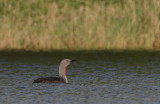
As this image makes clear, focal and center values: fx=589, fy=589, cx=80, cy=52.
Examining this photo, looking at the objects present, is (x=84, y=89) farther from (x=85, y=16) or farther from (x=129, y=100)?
(x=85, y=16)

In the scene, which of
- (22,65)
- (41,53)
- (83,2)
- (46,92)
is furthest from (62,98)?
(83,2)

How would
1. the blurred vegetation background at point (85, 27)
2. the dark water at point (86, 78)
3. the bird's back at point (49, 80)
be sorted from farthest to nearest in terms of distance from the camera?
the blurred vegetation background at point (85, 27) → the bird's back at point (49, 80) → the dark water at point (86, 78)

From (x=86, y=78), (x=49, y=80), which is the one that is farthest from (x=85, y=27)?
(x=49, y=80)

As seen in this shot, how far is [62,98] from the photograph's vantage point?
15.4m

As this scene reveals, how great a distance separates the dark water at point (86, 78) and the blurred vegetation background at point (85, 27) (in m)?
1.03

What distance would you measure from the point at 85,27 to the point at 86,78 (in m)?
9.41

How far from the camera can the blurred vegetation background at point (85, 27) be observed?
2875 centimetres

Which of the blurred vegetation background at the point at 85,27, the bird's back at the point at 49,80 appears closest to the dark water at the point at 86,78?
the bird's back at the point at 49,80

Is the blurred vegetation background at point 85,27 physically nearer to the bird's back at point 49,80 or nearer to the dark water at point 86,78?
the dark water at point 86,78

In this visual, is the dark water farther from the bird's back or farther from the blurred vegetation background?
the blurred vegetation background

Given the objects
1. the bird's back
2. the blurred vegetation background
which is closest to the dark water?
the bird's back

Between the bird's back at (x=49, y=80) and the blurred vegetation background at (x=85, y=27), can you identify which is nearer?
the bird's back at (x=49, y=80)

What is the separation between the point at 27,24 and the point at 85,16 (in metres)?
2.86

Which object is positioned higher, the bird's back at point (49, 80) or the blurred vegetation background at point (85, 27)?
the blurred vegetation background at point (85, 27)
